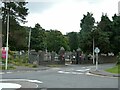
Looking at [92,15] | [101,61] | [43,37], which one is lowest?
[101,61]

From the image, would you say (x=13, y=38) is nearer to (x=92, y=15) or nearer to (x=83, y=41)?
(x=83, y=41)

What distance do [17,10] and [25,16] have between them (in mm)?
2941

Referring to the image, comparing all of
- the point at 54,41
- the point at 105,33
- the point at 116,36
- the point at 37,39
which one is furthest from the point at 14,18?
the point at 54,41

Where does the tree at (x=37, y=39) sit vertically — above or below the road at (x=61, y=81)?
above

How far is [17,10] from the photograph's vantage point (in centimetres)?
6381

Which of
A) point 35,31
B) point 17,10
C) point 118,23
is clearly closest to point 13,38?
point 17,10

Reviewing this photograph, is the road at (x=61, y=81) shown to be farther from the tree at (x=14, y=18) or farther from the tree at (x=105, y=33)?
the tree at (x=105, y=33)

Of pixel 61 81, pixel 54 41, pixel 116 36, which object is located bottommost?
pixel 61 81

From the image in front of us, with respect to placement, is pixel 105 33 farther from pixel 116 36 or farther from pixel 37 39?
pixel 37 39

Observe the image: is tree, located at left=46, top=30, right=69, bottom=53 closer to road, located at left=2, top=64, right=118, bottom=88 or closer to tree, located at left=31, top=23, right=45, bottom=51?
tree, located at left=31, top=23, right=45, bottom=51

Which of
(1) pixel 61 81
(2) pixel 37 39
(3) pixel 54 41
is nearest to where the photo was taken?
(1) pixel 61 81

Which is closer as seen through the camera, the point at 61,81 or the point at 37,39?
the point at 61,81

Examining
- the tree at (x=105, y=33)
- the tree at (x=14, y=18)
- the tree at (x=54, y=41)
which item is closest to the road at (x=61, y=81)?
the tree at (x=14, y=18)

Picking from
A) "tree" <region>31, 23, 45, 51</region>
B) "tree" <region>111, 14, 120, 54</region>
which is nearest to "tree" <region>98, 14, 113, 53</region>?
"tree" <region>111, 14, 120, 54</region>
